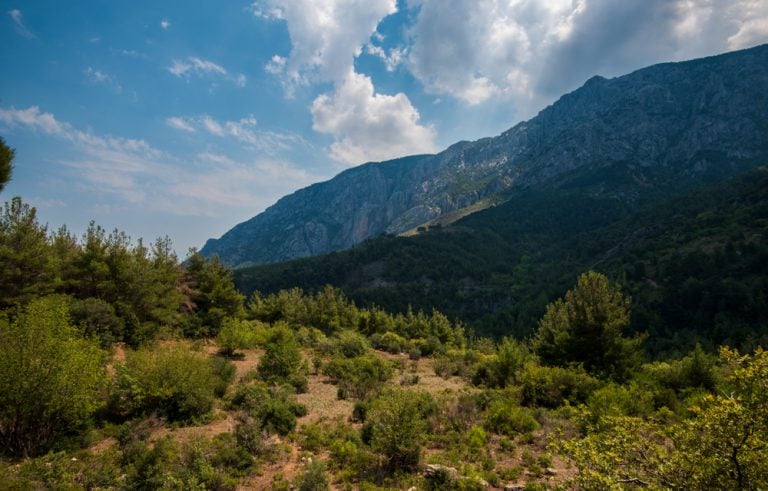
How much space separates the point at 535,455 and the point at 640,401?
5.50 m

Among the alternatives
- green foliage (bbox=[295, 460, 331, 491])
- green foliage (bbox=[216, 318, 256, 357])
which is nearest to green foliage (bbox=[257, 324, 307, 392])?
green foliage (bbox=[216, 318, 256, 357])

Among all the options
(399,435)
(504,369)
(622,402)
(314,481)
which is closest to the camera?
(314,481)

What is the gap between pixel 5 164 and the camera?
665 inches

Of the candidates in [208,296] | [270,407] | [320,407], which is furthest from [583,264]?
[270,407]

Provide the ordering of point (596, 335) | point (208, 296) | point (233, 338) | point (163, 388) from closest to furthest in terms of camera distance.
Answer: point (163, 388) → point (596, 335) → point (233, 338) → point (208, 296)

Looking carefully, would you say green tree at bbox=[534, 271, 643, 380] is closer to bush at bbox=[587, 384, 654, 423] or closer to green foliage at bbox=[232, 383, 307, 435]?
bush at bbox=[587, 384, 654, 423]

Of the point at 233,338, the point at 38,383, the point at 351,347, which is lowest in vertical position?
the point at 351,347

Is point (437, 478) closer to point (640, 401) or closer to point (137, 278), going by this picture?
point (640, 401)

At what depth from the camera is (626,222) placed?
131750mm

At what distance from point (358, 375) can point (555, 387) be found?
9.92 m

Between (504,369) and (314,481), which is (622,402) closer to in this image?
(504,369)

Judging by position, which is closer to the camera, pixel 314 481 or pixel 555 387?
pixel 314 481

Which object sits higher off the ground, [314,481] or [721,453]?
[721,453]

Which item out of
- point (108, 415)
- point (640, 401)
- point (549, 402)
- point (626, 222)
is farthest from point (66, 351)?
point (626, 222)
